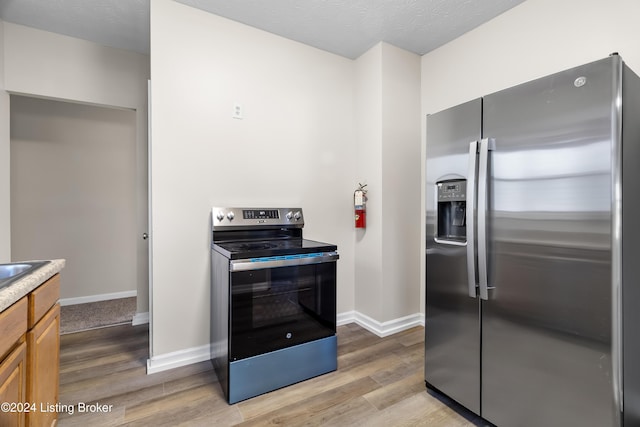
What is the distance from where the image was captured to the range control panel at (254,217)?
2412mm

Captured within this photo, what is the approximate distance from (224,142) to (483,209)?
1.93 meters

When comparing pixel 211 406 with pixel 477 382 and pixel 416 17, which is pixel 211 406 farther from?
pixel 416 17

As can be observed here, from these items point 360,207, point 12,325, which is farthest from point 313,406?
point 360,207

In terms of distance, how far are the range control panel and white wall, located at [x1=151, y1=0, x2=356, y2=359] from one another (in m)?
0.09

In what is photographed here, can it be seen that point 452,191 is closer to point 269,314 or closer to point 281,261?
point 281,261

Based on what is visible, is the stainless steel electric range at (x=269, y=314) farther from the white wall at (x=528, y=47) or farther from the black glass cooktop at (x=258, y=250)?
the white wall at (x=528, y=47)

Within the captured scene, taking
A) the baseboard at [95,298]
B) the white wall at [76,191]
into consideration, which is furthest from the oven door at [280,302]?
the white wall at [76,191]

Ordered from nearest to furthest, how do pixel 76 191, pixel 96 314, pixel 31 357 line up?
pixel 31 357, pixel 96 314, pixel 76 191

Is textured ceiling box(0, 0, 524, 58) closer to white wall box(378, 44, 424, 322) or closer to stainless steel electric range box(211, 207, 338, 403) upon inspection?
white wall box(378, 44, 424, 322)

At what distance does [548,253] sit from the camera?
1379mm

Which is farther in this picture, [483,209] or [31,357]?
[483,209]

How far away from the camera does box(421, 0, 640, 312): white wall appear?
1.88 metres

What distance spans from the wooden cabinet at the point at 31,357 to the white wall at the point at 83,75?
1.67 meters

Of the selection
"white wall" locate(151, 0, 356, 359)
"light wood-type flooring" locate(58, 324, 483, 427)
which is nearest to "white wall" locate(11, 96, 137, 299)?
"light wood-type flooring" locate(58, 324, 483, 427)
